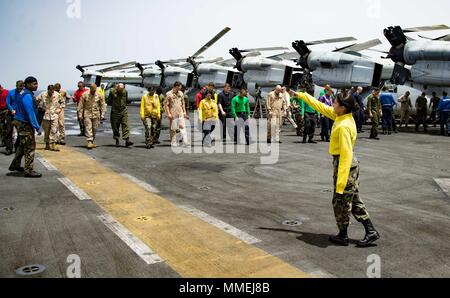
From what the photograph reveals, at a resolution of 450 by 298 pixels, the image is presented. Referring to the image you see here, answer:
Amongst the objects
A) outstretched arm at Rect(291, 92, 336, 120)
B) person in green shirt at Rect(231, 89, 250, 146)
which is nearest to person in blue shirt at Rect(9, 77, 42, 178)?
outstretched arm at Rect(291, 92, 336, 120)

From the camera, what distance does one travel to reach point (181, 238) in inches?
190

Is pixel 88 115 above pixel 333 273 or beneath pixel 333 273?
above

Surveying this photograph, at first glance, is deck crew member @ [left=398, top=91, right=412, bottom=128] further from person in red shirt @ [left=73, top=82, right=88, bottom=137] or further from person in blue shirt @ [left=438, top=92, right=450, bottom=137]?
person in red shirt @ [left=73, top=82, right=88, bottom=137]

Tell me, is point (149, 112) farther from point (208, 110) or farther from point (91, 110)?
point (208, 110)

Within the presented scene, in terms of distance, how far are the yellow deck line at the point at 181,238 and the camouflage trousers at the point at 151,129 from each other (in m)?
4.67

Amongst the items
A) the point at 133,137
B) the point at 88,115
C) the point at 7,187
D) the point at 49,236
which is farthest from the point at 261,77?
the point at 49,236

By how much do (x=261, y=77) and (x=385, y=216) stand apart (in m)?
21.8

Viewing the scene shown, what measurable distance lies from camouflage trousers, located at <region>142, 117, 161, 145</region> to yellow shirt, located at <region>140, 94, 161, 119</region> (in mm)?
138

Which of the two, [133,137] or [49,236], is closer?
[49,236]

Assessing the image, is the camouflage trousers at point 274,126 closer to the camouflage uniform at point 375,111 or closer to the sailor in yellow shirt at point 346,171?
the camouflage uniform at point 375,111
